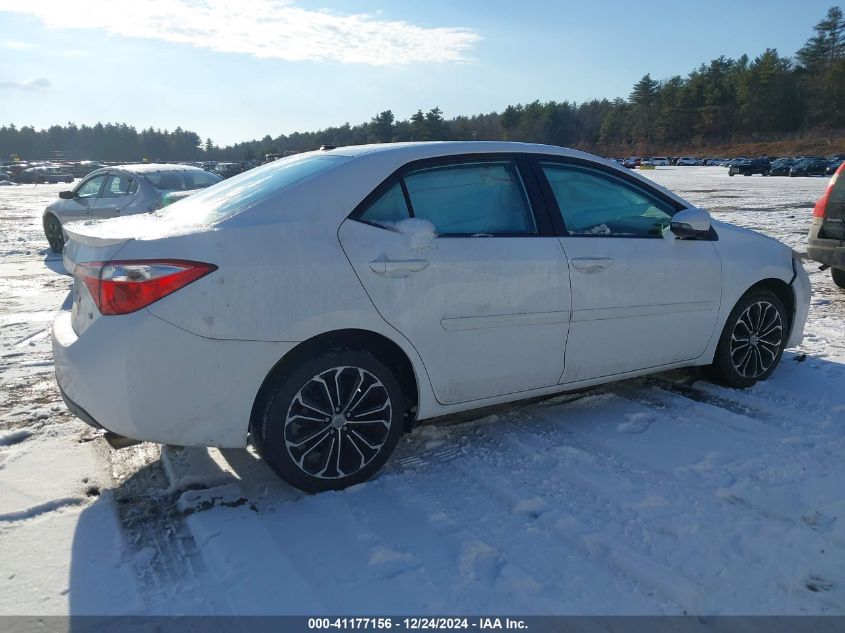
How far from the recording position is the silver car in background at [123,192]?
9.77 metres

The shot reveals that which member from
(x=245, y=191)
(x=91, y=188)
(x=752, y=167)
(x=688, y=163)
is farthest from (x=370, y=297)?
(x=688, y=163)

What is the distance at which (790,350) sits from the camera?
18.1 ft

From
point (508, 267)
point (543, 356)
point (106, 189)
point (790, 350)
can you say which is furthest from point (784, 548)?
point (106, 189)

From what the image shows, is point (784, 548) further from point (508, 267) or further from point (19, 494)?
point (19, 494)

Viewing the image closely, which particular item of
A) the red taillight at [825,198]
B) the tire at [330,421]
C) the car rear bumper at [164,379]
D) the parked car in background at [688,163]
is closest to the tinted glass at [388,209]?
the tire at [330,421]

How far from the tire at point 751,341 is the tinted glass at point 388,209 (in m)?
2.48

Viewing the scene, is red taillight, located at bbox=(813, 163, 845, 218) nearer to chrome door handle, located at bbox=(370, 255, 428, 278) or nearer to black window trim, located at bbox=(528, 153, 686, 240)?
black window trim, located at bbox=(528, 153, 686, 240)

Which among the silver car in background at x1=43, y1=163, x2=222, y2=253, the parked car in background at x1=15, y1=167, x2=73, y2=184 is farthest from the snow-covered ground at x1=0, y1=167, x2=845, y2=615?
the parked car in background at x1=15, y1=167, x2=73, y2=184

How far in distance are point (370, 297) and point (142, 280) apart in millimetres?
990

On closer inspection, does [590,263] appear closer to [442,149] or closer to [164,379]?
[442,149]

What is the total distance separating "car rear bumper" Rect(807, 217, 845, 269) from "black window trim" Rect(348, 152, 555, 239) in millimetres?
5086

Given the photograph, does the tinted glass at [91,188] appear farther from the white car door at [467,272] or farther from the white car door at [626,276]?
the white car door at [626,276]

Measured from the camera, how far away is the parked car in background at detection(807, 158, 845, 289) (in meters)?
7.30

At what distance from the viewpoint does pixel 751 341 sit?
4.63m
